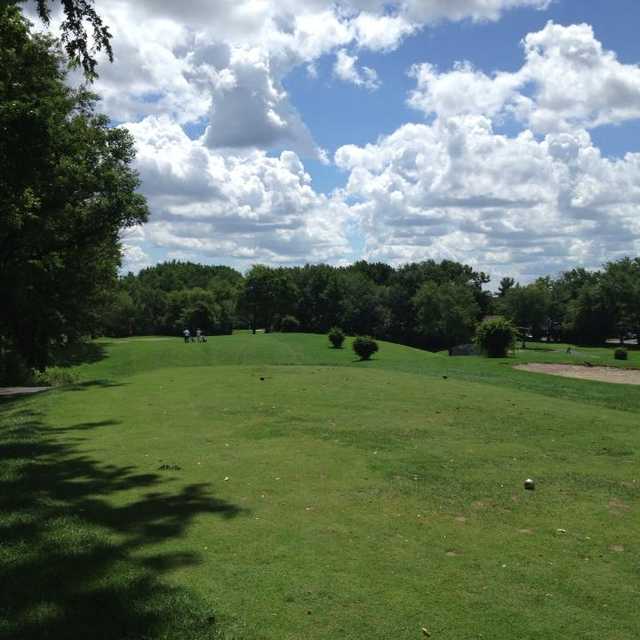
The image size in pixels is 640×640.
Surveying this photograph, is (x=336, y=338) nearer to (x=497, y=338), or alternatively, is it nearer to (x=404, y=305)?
(x=497, y=338)

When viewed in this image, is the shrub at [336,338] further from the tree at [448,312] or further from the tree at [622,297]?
the tree at [622,297]

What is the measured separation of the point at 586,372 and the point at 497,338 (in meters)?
8.54

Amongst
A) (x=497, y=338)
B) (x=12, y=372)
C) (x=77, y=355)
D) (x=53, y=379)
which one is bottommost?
(x=53, y=379)

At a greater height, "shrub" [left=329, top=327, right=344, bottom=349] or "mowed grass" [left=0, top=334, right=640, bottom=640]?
"shrub" [left=329, top=327, right=344, bottom=349]

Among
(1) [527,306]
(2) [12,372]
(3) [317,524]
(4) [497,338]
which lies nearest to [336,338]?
(4) [497,338]

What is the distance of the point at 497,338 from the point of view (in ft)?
136

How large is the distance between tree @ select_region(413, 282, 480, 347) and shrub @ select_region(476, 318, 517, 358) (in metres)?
49.2

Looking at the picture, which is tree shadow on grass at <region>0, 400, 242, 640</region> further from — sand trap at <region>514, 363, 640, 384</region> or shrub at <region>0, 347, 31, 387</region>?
sand trap at <region>514, 363, 640, 384</region>

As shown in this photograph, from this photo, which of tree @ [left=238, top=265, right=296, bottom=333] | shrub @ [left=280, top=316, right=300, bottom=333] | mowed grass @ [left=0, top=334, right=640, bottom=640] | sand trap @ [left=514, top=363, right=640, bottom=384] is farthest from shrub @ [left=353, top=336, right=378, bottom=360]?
A: tree @ [left=238, top=265, right=296, bottom=333]

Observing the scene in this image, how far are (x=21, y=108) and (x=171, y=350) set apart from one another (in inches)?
1393

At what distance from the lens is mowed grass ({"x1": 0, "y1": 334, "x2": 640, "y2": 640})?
506 centimetres

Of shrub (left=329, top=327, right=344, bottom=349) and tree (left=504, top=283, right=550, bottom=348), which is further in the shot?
A: tree (left=504, top=283, right=550, bottom=348)

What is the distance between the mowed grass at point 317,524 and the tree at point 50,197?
7972 millimetres

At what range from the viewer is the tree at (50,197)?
17828 mm
